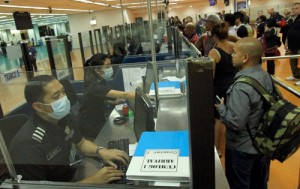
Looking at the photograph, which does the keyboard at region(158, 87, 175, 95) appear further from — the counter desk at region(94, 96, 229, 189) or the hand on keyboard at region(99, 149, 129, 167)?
the hand on keyboard at region(99, 149, 129, 167)

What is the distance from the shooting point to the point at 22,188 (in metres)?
0.88

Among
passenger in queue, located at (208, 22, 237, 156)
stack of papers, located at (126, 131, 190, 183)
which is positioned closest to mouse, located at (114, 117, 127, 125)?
passenger in queue, located at (208, 22, 237, 156)

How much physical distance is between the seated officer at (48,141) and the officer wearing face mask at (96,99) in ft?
1.60

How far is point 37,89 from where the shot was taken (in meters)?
1.41

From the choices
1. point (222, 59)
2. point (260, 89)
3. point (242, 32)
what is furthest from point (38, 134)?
point (242, 32)

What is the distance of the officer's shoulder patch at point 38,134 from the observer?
4.32ft

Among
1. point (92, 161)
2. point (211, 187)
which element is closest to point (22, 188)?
point (211, 187)

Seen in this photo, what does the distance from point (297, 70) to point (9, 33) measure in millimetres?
24931

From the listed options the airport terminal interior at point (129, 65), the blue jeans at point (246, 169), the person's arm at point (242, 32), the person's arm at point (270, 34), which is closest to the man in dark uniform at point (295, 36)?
the airport terminal interior at point (129, 65)

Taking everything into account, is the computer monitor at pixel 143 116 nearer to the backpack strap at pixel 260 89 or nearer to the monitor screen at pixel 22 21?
the backpack strap at pixel 260 89

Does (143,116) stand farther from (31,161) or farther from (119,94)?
(119,94)

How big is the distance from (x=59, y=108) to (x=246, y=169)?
4.05 ft

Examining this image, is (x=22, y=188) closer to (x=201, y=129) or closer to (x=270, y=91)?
(x=201, y=129)

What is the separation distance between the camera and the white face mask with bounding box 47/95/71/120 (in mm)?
1477
